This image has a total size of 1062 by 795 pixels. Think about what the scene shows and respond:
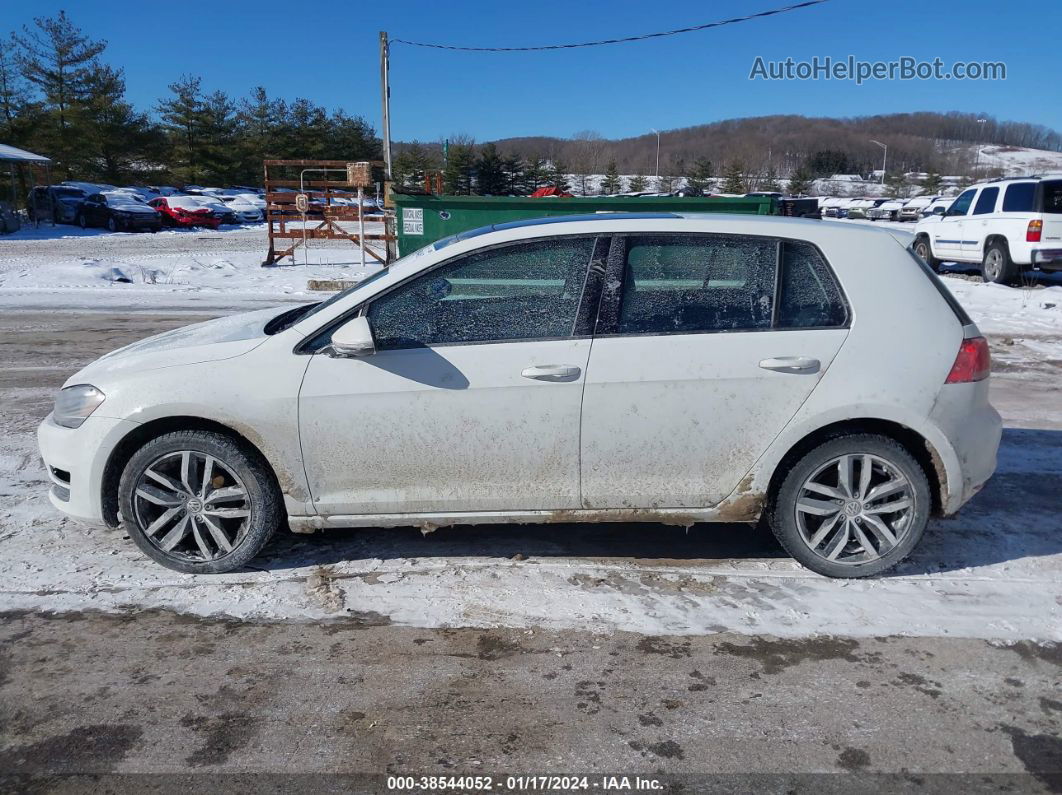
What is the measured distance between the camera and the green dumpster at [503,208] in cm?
1160

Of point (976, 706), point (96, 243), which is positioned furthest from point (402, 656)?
point (96, 243)

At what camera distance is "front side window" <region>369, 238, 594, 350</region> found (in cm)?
380

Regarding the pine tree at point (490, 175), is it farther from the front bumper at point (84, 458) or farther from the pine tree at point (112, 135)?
the pine tree at point (112, 135)

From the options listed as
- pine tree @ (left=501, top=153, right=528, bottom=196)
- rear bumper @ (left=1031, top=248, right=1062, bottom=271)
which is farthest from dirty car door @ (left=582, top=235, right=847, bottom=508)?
pine tree @ (left=501, top=153, right=528, bottom=196)

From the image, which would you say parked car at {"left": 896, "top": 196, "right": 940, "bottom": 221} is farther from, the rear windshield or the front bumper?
the front bumper

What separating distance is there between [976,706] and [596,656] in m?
1.39

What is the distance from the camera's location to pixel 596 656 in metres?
3.33

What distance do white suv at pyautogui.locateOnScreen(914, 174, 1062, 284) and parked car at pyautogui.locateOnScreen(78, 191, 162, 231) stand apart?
28337mm

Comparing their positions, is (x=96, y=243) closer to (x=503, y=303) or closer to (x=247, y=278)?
(x=247, y=278)

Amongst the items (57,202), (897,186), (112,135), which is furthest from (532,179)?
(897,186)

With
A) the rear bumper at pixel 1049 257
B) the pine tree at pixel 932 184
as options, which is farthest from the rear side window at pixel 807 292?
the pine tree at pixel 932 184

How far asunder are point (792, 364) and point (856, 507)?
0.76m

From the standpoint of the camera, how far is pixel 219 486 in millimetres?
3883

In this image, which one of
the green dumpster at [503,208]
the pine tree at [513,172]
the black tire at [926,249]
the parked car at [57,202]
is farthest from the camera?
the parked car at [57,202]
